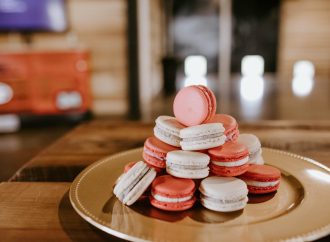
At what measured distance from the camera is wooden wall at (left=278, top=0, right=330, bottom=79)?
8.27 m

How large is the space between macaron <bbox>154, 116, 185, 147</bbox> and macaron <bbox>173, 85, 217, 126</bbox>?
0.09 feet

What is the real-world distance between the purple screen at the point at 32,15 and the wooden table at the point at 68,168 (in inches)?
138

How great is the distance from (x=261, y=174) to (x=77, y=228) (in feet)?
1.33

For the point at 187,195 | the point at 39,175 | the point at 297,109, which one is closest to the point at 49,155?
the point at 39,175

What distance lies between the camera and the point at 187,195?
31.0 inches

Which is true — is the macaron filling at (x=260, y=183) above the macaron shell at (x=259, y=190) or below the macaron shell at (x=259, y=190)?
above

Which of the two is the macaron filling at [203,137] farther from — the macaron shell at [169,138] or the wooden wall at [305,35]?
the wooden wall at [305,35]

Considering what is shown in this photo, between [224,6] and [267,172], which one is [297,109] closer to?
[224,6]

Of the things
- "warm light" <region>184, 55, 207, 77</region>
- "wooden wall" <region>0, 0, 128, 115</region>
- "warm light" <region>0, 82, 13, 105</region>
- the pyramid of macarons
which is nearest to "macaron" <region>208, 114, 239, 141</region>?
the pyramid of macarons

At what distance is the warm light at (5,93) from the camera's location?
4341 mm

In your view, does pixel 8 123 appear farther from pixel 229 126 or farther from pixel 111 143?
pixel 229 126

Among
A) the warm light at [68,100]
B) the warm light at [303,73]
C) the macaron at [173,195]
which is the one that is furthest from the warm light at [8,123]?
the warm light at [303,73]

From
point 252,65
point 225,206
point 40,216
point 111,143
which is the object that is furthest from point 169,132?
point 252,65

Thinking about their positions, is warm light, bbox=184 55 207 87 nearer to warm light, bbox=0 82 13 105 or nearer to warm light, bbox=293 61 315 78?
warm light, bbox=293 61 315 78
